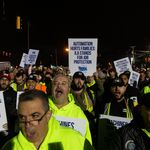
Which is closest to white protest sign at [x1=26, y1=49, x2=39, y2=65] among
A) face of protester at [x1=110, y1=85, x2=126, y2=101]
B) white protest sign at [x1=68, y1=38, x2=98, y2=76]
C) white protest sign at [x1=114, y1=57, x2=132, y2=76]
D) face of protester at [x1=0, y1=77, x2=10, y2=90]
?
white protest sign at [x1=114, y1=57, x2=132, y2=76]

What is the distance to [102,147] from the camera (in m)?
6.62

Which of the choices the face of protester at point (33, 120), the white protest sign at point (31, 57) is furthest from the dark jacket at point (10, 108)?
the white protest sign at point (31, 57)

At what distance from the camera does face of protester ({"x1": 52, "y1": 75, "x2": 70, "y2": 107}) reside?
5.76 meters

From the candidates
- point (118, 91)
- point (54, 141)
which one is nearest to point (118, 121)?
point (118, 91)

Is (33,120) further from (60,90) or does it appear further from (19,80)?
(19,80)

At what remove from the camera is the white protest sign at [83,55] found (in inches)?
408

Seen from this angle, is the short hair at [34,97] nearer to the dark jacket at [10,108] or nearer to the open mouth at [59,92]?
the open mouth at [59,92]

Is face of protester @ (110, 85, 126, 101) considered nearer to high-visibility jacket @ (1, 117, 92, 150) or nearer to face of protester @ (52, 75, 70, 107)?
face of protester @ (52, 75, 70, 107)

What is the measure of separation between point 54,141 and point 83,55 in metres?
7.14

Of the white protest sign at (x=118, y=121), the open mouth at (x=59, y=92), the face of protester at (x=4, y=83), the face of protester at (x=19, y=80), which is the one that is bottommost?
the white protest sign at (x=118, y=121)

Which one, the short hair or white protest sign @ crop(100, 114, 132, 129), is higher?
the short hair

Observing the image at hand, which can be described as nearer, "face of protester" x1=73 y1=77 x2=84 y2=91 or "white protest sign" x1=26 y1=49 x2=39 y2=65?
"face of protester" x1=73 y1=77 x2=84 y2=91

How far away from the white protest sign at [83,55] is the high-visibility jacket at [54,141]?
677 cm

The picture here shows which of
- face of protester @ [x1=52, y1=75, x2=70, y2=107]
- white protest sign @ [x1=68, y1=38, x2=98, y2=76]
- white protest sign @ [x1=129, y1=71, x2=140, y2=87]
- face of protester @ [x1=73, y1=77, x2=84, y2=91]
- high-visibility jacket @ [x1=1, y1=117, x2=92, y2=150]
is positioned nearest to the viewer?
high-visibility jacket @ [x1=1, y1=117, x2=92, y2=150]
